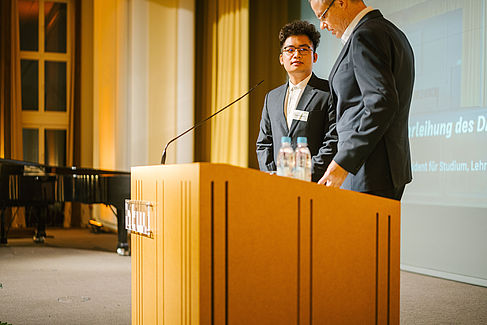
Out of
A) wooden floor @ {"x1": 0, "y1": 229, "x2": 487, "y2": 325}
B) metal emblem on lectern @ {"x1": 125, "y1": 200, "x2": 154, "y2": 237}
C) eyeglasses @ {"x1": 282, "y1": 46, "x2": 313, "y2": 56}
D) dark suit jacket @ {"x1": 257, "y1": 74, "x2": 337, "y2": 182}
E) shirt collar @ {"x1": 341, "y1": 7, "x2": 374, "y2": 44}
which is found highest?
eyeglasses @ {"x1": 282, "y1": 46, "x2": 313, "y2": 56}

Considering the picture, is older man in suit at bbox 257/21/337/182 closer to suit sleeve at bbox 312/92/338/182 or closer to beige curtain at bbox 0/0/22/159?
suit sleeve at bbox 312/92/338/182

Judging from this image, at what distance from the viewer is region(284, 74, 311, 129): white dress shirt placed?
2.64 m

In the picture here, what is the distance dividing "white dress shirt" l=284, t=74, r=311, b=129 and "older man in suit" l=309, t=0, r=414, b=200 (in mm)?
737

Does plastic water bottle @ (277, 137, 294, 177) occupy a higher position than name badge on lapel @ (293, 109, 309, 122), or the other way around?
name badge on lapel @ (293, 109, 309, 122)

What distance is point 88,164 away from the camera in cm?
875

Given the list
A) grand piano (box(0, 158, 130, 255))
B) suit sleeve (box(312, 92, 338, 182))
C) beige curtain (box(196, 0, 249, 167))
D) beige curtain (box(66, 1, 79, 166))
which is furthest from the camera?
beige curtain (box(66, 1, 79, 166))

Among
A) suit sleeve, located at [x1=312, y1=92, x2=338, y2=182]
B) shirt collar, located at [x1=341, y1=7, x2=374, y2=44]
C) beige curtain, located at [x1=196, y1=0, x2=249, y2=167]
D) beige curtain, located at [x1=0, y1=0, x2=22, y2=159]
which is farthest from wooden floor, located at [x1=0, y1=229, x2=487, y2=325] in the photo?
beige curtain, located at [x1=0, y1=0, x2=22, y2=159]

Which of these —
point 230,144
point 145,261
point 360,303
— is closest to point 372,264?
point 360,303

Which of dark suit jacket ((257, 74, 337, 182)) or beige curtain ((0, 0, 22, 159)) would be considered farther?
beige curtain ((0, 0, 22, 159))

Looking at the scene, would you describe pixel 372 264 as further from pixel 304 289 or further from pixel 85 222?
pixel 85 222

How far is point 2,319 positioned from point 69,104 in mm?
6022

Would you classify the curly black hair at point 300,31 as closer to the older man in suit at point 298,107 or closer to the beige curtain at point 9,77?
the older man in suit at point 298,107

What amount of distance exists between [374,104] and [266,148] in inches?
40.0

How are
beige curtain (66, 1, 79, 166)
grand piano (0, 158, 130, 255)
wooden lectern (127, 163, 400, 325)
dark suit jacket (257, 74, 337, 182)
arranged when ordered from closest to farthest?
wooden lectern (127, 163, 400, 325) < dark suit jacket (257, 74, 337, 182) < grand piano (0, 158, 130, 255) < beige curtain (66, 1, 79, 166)
